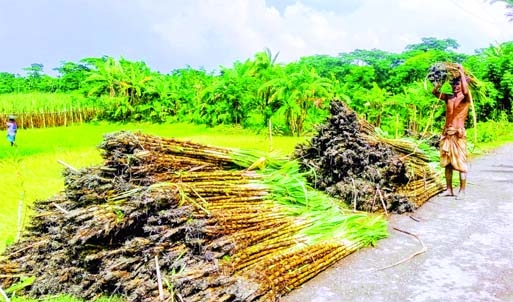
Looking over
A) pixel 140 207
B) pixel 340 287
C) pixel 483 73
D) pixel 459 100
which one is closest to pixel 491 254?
pixel 340 287

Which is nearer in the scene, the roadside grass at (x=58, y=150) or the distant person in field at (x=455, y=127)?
the roadside grass at (x=58, y=150)

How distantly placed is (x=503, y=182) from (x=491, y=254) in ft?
14.6

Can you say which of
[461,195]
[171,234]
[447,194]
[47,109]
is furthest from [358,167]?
[47,109]

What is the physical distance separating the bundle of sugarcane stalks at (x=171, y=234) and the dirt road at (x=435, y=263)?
259mm

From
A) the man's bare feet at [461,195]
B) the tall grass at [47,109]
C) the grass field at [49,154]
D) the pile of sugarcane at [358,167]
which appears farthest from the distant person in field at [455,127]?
the tall grass at [47,109]

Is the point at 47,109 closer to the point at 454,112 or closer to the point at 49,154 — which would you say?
the point at 49,154

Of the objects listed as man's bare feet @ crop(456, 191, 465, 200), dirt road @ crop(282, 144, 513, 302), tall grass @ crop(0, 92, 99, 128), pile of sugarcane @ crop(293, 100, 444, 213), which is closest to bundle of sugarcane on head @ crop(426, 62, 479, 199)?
man's bare feet @ crop(456, 191, 465, 200)

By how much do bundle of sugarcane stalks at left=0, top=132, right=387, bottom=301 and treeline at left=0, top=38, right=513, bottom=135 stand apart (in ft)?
15.5

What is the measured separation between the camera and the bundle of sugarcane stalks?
456 cm

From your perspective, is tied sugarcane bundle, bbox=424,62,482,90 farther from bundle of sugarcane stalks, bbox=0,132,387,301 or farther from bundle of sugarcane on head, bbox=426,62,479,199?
bundle of sugarcane stalks, bbox=0,132,387,301

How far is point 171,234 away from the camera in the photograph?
184 inches

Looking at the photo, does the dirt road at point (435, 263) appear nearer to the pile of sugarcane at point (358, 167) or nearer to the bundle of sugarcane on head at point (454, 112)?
the pile of sugarcane at point (358, 167)

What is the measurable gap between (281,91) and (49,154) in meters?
6.84

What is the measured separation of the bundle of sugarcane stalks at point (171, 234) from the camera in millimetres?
4559
